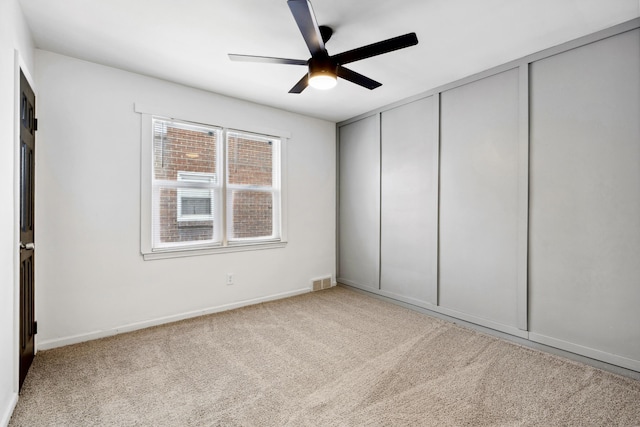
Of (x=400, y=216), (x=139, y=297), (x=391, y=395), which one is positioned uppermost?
(x=400, y=216)

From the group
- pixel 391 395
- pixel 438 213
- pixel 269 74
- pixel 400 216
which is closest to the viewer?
pixel 391 395

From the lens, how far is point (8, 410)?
1787 millimetres

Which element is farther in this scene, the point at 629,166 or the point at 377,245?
the point at 377,245

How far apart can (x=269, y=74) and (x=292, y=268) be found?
2.49 meters

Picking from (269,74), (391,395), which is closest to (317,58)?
(269,74)

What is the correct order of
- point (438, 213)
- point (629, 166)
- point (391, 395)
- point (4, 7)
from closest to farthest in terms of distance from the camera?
1. point (4, 7)
2. point (391, 395)
3. point (629, 166)
4. point (438, 213)

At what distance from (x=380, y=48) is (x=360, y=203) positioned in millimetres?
2652

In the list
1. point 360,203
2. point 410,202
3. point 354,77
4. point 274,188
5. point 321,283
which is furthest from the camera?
point 321,283

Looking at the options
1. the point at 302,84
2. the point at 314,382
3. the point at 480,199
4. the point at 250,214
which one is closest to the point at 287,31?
the point at 302,84

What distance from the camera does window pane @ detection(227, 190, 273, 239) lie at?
3848 millimetres

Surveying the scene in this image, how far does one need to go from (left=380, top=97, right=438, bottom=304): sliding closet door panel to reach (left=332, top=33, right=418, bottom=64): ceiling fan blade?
1.73 meters

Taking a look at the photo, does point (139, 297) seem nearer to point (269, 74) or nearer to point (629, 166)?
point (269, 74)

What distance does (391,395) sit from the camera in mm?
2039

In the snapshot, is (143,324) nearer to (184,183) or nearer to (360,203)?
(184,183)
